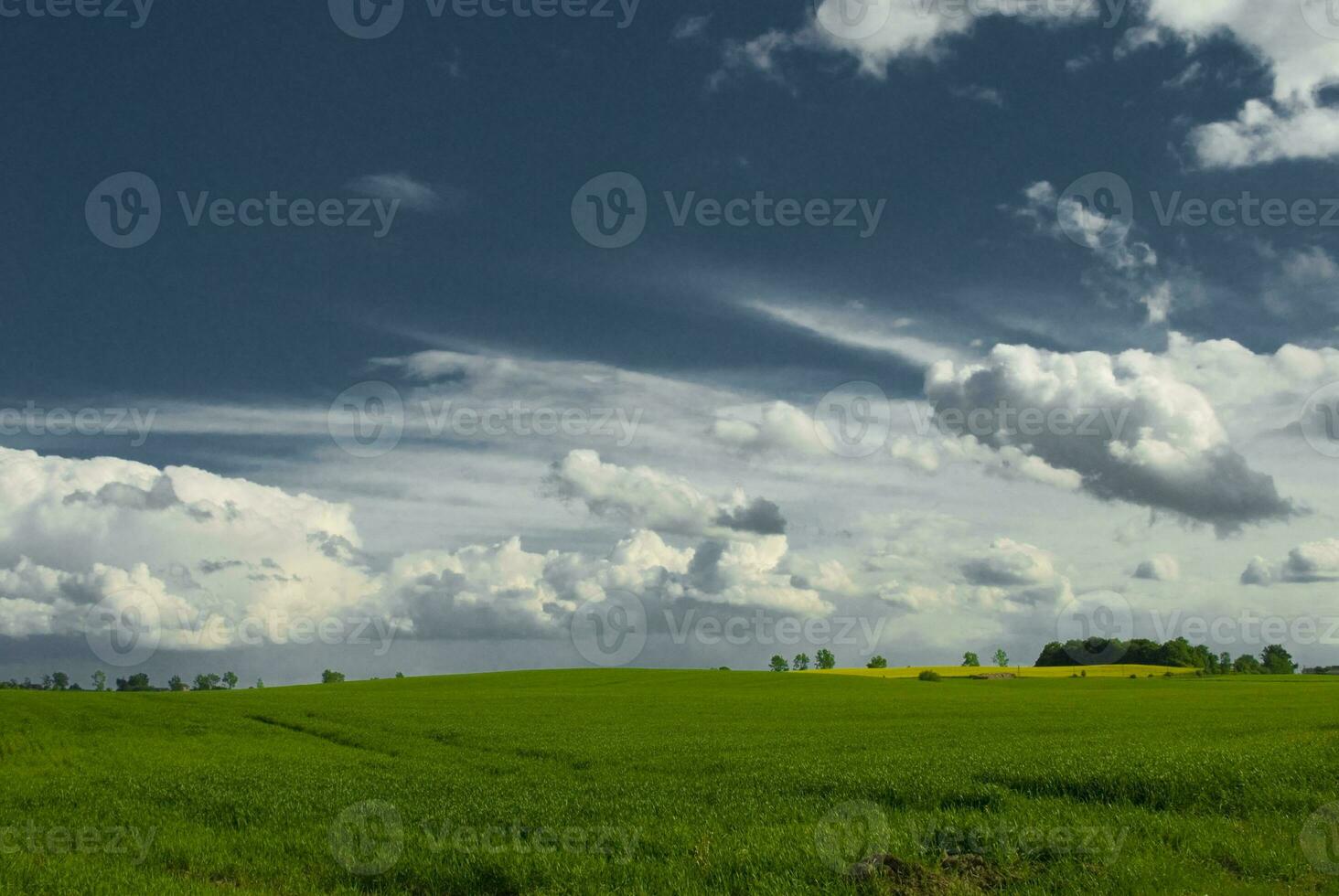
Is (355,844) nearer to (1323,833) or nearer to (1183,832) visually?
(1183,832)

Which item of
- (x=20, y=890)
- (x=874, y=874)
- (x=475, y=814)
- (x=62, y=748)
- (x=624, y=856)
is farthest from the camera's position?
(x=62, y=748)

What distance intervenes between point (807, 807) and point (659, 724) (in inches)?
1439

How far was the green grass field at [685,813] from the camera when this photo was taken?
13.5 m

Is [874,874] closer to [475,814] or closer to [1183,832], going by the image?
[1183,832]

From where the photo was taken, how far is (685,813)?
61.6 feet

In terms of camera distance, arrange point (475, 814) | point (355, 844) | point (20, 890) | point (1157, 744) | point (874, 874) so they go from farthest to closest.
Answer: point (1157, 744) < point (475, 814) < point (355, 844) < point (20, 890) < point (874, 874)

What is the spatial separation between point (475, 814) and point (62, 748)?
37170mm

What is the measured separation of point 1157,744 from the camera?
31.9 m

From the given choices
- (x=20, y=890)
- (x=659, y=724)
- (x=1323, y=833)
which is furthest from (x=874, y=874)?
(x=659, y=724)

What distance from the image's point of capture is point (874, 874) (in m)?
12.6

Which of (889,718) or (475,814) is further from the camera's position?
(889,718)

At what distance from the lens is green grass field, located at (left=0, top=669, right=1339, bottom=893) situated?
533 inches

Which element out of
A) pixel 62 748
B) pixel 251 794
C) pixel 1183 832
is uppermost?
pixel 1183 832

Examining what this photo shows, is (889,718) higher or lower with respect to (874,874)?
lower
